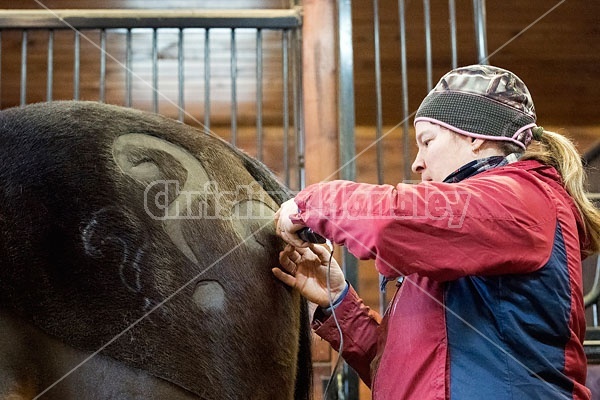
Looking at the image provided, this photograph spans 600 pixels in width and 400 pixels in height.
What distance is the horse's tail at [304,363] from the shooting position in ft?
4.27

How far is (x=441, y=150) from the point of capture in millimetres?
1104

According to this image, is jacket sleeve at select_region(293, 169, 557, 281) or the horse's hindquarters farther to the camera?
the horse's hindquarters

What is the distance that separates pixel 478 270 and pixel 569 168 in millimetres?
278

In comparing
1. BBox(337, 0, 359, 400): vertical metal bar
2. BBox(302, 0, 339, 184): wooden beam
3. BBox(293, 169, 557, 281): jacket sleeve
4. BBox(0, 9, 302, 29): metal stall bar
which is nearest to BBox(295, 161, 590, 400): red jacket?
BBox(293, 169, 557, 281): jacket sleeve

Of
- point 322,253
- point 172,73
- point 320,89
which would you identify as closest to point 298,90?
point 320,89

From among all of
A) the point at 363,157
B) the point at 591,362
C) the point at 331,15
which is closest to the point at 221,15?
the point at 331,15

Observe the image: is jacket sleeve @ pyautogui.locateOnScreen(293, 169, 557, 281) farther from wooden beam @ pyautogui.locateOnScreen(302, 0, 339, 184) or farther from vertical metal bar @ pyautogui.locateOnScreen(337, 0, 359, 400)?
wooden beam @ pyautogui.locateOnScreen(302, 0, 339, 184)

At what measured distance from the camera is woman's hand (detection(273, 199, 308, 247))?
1.07m

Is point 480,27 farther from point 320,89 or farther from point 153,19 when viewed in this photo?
point 153,19

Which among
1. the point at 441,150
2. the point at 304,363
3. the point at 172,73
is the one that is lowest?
the point at 304,363

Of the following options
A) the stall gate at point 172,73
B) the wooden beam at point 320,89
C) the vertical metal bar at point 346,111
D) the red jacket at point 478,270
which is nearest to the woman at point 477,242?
the red jacket at point 478,270

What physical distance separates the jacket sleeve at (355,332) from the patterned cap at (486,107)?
0.43m

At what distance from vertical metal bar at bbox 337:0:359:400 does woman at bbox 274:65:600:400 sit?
2.96 ft

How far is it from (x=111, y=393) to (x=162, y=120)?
0.48m
